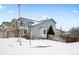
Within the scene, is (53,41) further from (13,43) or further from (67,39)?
(13,43)

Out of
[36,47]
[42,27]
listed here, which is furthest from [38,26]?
[36,47]

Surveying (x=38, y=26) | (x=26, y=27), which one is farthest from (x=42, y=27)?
(x=26, y=27)

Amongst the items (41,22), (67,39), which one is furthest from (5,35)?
(67,39)

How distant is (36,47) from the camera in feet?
19.4

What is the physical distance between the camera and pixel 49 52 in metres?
5.84

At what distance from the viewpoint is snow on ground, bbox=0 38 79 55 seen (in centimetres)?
583

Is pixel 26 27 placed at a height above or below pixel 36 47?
above

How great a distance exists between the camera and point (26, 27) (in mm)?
5914

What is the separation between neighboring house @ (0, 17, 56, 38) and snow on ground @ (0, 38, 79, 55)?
92 mm

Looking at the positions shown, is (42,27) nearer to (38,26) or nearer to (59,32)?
(38,26)

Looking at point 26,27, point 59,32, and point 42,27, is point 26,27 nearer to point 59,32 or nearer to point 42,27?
point 42,27

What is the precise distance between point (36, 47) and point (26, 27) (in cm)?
34

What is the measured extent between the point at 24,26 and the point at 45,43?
0.41 metres
